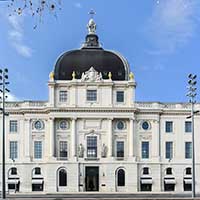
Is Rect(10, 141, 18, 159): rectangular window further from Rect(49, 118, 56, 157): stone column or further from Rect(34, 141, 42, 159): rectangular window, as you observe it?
Rect(49, 118, 56, 157): stone column

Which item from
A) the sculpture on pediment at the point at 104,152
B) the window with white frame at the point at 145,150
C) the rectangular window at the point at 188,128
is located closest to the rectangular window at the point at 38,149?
the sculpture on pediment at the point at 104,152

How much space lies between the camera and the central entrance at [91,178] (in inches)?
2648

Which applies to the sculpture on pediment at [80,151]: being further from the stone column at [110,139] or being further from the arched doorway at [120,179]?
the arched doorway at [120,179]

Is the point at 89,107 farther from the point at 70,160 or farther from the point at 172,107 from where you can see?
the point at 172,107

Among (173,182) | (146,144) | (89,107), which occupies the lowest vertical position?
(173,182)

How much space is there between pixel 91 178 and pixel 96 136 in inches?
227

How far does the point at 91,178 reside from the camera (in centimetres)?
6762

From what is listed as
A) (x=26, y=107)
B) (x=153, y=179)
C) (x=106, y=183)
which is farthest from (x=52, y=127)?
(x=153, y=179)

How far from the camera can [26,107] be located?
6994 centimetres

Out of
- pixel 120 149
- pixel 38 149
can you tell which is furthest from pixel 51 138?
pixel 120 149

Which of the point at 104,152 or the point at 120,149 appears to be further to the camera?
the point at 120,149

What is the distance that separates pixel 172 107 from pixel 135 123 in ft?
19.5

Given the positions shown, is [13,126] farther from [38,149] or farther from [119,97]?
[119,97]

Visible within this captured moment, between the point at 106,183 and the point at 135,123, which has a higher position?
the point at 135,123
